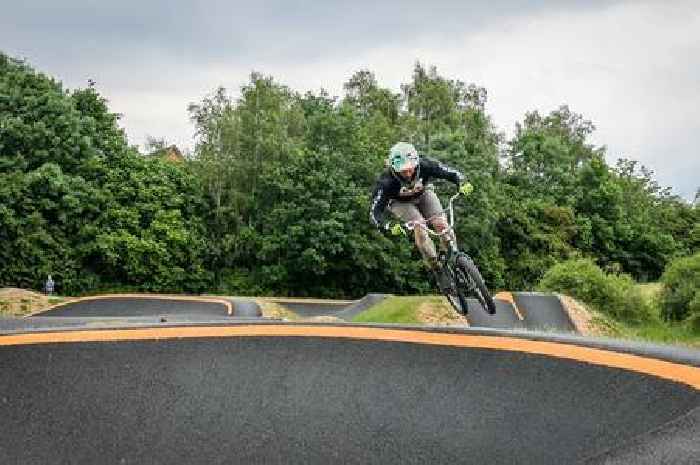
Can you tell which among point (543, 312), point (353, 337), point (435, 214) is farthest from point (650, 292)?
point (353, 337)

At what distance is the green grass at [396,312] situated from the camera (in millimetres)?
18531

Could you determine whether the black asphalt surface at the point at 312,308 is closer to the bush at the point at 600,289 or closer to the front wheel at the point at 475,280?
the bush at the point at 600,289

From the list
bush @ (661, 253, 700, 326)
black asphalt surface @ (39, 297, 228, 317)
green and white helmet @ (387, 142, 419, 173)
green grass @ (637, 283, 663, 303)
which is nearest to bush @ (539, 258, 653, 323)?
green grass @ (637, 283, 663, 303)

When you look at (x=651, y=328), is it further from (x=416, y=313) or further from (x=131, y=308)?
(x=131, y=308)

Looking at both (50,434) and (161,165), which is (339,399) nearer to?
(50,434)

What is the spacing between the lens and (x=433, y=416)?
5.23 meters

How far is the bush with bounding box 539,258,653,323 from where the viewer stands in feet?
63.5

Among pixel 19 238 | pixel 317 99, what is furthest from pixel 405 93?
pixel 19 238

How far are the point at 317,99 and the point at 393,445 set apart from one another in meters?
40.0

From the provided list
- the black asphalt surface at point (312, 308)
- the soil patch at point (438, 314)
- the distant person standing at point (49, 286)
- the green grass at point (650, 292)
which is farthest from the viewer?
the distant person standing at point (49, 286)

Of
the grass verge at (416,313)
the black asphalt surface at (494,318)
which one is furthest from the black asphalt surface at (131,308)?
the black asphalt surface at (494,318)

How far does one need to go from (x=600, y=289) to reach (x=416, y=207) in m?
12.6

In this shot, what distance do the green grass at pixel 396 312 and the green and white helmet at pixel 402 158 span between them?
10.0m

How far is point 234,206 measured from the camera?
3966 centimetres
